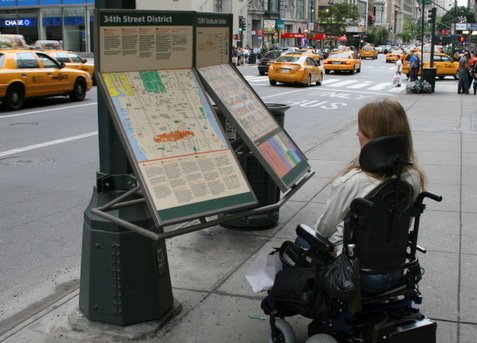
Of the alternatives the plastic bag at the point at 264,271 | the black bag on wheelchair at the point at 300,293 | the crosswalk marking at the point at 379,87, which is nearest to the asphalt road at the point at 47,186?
the plastic bag at the point at 264,271

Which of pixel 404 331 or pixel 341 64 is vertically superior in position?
pixel 341 64

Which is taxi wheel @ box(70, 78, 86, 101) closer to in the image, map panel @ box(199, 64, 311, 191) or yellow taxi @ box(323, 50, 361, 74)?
map panel @ box(199, 64, 311, 191)

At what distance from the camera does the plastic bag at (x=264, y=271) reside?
348 cm

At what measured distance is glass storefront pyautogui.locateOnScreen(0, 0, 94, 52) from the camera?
5650cm

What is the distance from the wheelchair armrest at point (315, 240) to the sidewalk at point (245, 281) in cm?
38

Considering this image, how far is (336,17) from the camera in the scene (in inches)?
3920

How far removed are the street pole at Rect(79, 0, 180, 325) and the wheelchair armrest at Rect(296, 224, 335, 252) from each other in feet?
3.24

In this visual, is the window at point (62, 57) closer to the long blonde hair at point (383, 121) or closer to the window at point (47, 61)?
the window at point (47, 61)

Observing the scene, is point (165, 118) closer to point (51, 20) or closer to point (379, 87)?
point (379, 87)

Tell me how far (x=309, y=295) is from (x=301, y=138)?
10.0m

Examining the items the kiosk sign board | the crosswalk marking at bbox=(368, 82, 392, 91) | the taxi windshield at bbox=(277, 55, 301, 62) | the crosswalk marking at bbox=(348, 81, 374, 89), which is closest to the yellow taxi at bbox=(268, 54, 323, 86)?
the taxi windshield at bbox=(277, 55, 301, 62)

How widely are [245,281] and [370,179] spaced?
203 centimetres

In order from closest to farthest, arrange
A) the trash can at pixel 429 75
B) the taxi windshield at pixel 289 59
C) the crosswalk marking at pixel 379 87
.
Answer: the trash can at pixel 429 75
the crosswalk marking at pixel 379 87
the taxi windshield at pixel 289 59

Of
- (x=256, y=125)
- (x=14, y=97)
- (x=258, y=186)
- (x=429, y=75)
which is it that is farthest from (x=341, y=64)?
(x=256, y=125)
